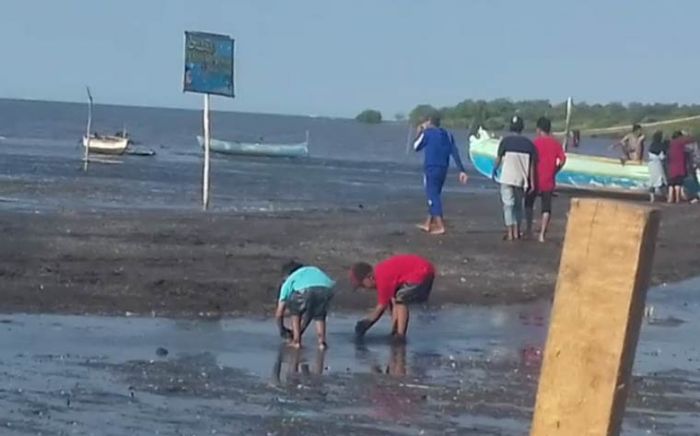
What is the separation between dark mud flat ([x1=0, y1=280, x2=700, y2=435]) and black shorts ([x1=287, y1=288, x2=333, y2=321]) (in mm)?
322

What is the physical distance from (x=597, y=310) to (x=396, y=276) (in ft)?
32.7

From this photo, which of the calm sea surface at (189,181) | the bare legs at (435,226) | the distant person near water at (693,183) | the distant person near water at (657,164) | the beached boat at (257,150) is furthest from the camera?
the beached boat at (257,150)

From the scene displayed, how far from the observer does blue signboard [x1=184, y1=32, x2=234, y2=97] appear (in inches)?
1088

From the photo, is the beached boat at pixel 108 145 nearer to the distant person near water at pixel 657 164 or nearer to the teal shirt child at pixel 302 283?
the distant person near water at pixel 657 164

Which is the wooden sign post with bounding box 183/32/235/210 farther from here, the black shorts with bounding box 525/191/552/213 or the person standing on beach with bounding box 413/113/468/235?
the black shorts with bounding box 525/191/552/213

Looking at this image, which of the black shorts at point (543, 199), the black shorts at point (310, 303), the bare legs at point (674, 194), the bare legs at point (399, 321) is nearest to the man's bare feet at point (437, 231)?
the black shorts at point (543, 199)

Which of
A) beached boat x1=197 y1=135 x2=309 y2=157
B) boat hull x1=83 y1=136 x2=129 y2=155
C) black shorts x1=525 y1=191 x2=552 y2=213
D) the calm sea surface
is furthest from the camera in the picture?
beached boat x1=197 y1=135 x2=309 y2=157

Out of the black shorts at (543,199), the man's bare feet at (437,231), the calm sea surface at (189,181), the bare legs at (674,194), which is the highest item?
the black shorts at (543,199)

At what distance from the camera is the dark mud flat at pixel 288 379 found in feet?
33.9

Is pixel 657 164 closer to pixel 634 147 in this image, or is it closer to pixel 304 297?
pixel 634 147

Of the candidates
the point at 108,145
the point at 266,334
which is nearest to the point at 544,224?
the point at 266,334

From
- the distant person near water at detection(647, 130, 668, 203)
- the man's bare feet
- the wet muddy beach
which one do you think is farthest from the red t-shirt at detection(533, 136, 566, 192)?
the distant person near water at detection(647, 130, 668, 203)

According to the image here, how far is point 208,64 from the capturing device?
91.6ft

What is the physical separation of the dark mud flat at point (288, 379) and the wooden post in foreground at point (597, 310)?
6126 millimetres
